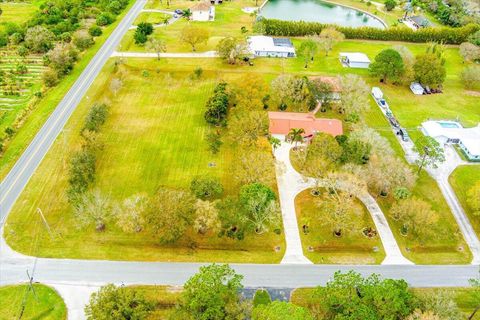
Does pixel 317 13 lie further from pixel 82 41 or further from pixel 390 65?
pixel 82 41

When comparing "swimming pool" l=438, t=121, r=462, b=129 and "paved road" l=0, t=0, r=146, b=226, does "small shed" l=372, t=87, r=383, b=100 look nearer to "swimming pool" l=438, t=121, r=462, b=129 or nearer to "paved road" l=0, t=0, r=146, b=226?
"swimming pool" l=438, t=121, r=462, b=129

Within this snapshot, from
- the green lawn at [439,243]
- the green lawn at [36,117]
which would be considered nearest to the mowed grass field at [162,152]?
the green lawn at [439,243]

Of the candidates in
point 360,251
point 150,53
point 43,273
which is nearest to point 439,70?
point 360,251

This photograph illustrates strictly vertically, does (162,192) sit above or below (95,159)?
above

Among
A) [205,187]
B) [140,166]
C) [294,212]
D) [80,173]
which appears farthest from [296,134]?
[80,173]

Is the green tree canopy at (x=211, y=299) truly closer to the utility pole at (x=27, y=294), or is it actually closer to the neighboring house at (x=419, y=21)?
the utility pole at (x=27, y=294)

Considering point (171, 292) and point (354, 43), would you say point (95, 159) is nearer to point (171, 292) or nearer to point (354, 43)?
point (171, 292)
